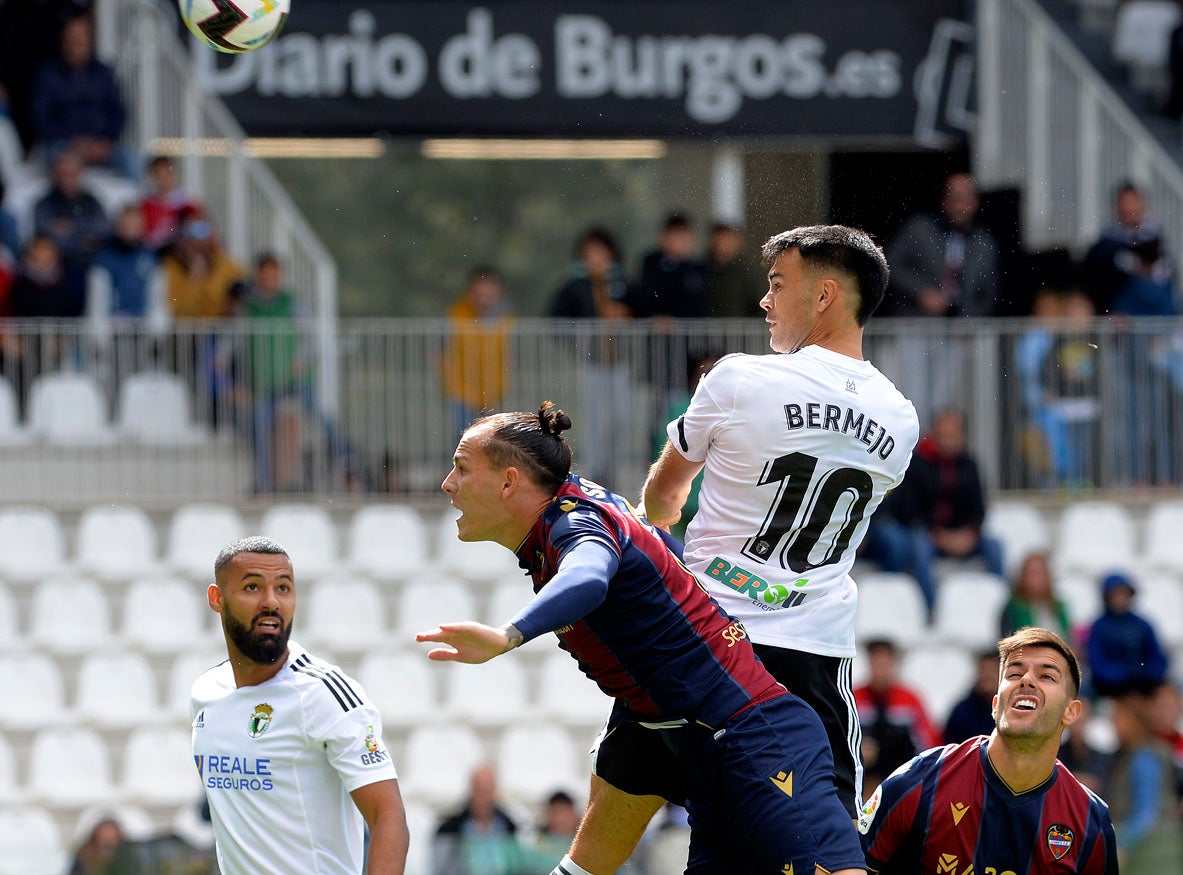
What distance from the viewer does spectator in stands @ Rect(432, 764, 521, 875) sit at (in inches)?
361

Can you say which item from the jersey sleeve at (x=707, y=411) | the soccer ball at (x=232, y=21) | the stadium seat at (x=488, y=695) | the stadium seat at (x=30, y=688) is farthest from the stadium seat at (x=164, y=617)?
the jersey sleeve at (x=707, y=411)

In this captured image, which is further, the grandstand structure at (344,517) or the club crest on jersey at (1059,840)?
the grandstand structure at (344,517)

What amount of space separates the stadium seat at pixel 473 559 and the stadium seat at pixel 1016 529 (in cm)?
326

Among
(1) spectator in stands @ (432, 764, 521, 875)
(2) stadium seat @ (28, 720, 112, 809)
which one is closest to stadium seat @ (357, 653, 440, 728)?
(2) stadium seat @ (28, 720, 112, 809)

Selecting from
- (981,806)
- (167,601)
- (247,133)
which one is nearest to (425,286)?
(247,133)

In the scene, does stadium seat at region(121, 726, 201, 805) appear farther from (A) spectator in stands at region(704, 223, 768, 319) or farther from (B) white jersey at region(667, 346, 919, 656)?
(B) white jersey at region(667, 346, 919, 656)

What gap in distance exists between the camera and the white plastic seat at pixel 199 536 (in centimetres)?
1258

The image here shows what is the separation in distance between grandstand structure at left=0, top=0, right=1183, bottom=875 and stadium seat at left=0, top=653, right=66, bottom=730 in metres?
0.02

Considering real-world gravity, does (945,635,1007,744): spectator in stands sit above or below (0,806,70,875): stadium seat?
above

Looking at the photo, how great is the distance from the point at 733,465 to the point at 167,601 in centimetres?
775

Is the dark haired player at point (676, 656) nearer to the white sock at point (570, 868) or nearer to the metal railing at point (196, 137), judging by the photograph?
the white sock at point (570, 868)

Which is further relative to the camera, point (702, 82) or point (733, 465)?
point (702, 82)

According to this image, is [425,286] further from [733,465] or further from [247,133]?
[733,465]

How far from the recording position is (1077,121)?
49.4 ft
